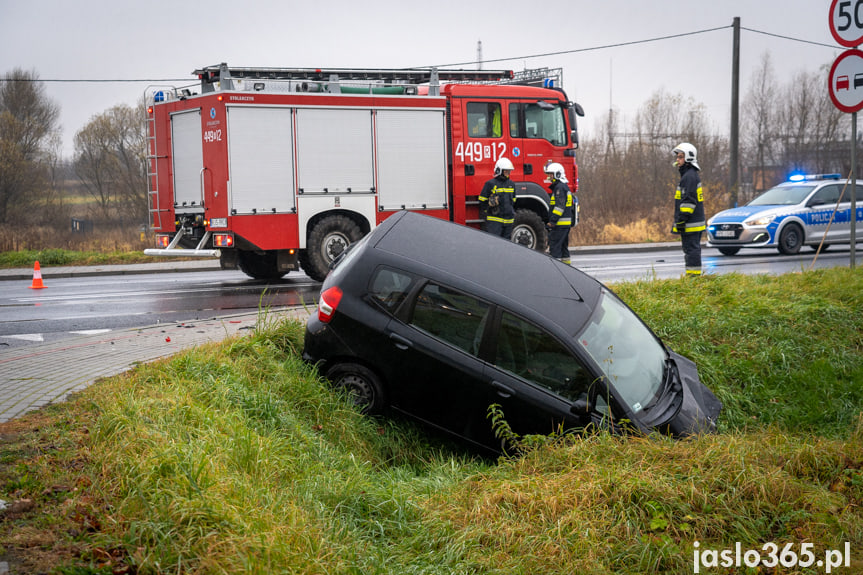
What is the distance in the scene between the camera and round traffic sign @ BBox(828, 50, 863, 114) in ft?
29.6

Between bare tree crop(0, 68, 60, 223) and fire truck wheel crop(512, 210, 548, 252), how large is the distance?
20.7 metres

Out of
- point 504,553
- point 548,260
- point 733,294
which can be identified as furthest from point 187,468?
point 733,294

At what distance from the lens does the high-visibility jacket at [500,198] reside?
1307 cm

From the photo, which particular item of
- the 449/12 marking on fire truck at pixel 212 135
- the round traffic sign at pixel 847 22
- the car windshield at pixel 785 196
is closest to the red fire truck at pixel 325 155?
the 449/12 marking on fire truck at pixel 212 135

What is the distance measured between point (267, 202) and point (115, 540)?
10181 millimetres

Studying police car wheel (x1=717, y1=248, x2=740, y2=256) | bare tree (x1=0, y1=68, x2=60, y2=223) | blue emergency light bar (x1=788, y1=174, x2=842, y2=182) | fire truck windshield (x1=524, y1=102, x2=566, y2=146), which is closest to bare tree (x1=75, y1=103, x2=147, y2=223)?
bare tree (x1=0, y1=68, x2=60, y2=223)

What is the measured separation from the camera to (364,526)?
3.68 metres

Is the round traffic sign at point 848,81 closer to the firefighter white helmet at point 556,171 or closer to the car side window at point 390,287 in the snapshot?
the firefighter white helmet at point 556,171

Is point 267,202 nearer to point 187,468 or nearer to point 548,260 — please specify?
point 548,260

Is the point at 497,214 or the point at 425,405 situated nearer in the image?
Answer: the point at 425,405

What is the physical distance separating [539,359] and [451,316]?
663 mm

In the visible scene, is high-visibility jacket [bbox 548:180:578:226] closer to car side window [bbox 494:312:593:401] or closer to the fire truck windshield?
the fire truck windshield

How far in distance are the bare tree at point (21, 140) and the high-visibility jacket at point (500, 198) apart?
68.0ft

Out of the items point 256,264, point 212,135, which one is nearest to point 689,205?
point 212,135
